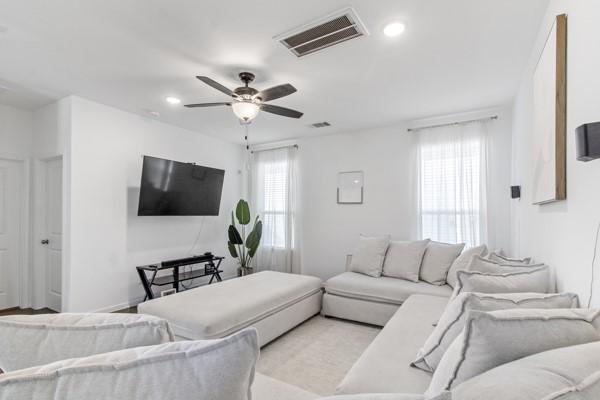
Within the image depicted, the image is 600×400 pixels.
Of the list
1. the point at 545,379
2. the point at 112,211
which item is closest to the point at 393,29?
the point at 545,379

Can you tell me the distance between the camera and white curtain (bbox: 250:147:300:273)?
5.38 metres

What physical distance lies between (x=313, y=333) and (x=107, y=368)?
8.88 ft

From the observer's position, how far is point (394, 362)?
1.54 m

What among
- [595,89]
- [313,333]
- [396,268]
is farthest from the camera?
[396,268]

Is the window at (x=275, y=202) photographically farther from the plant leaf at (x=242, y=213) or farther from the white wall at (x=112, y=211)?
the white wall at (x=112, y=211)

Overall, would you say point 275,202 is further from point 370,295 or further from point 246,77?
point 246,77

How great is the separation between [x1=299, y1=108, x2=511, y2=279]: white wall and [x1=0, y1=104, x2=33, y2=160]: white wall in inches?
155

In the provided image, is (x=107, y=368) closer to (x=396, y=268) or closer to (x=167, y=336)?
(x=167, y=336)

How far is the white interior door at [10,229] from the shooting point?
3.80 m

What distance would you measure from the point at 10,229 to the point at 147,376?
187 inches

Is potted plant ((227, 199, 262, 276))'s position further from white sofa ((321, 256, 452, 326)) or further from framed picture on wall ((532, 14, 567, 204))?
framed picture on wall ((532, 14, 567, 204))

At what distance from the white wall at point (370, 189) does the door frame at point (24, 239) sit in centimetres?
393

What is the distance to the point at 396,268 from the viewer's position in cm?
360

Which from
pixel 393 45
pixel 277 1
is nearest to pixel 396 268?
pixel 393 45
